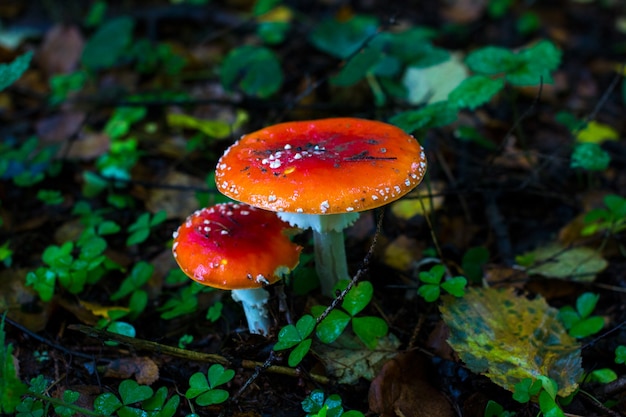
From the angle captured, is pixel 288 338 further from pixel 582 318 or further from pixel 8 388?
pixel 582 318

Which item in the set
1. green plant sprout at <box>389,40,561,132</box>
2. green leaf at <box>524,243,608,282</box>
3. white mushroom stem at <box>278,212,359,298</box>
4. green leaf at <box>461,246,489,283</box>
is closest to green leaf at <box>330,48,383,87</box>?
green plant sprout at <box>389,40,561,132</box>

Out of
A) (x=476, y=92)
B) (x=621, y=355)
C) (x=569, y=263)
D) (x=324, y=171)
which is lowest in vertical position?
(x=569, y=263)

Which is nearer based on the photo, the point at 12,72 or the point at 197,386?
the point at 197,386

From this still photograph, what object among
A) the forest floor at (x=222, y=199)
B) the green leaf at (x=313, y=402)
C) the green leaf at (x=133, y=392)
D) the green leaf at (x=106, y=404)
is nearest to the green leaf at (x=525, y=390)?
the forest floor at (x=222, y=199)

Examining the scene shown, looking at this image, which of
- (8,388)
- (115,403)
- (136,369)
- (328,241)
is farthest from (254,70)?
(8,388)

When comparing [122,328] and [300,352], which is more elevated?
[300,352]

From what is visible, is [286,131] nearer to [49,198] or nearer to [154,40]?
[49,198]
